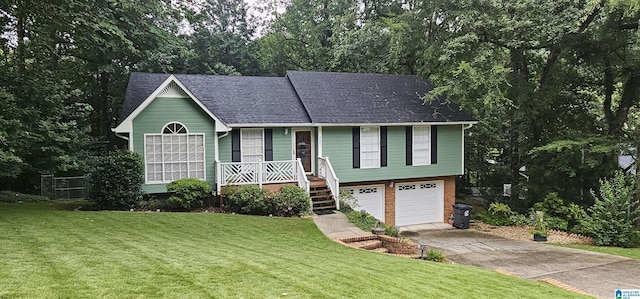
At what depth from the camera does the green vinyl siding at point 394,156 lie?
1695 centimetres

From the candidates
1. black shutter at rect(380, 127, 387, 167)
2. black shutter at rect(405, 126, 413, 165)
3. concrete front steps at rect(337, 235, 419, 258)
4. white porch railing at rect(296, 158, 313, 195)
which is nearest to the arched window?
white porch railing at rect(296, 158, 313, 195)

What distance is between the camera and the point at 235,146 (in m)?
15.9

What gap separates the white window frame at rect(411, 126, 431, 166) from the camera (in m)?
18.2

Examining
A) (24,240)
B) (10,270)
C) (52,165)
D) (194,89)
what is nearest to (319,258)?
(10,270)

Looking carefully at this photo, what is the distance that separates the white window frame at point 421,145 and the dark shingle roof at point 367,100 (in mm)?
536

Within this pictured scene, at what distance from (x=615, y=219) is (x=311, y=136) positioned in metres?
11.1

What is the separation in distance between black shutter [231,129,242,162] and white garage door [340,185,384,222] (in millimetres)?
4988

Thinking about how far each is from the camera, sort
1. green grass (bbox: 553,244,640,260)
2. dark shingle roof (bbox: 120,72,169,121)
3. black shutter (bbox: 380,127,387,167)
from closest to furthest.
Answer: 1. green grass (bbox: 553,244,640,260)
2. dark shingle roof (bbox: 120,72,169,121)
3. black shutter (bbox: 380,127,387,167)

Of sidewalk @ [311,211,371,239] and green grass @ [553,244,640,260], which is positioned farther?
green grass @ [553,244,640,260]

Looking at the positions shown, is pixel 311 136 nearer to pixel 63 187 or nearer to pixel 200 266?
pixel 200 266

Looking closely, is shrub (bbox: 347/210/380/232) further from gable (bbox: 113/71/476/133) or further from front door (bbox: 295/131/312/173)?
gable (bbox: 113/71/476/133)

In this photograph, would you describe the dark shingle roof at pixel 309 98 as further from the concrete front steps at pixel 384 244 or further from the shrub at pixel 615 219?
the shrub at pixel 615 219

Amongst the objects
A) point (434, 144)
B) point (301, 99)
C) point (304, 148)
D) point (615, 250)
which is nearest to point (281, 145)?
point (304, 148)

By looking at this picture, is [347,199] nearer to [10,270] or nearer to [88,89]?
[10,270]
